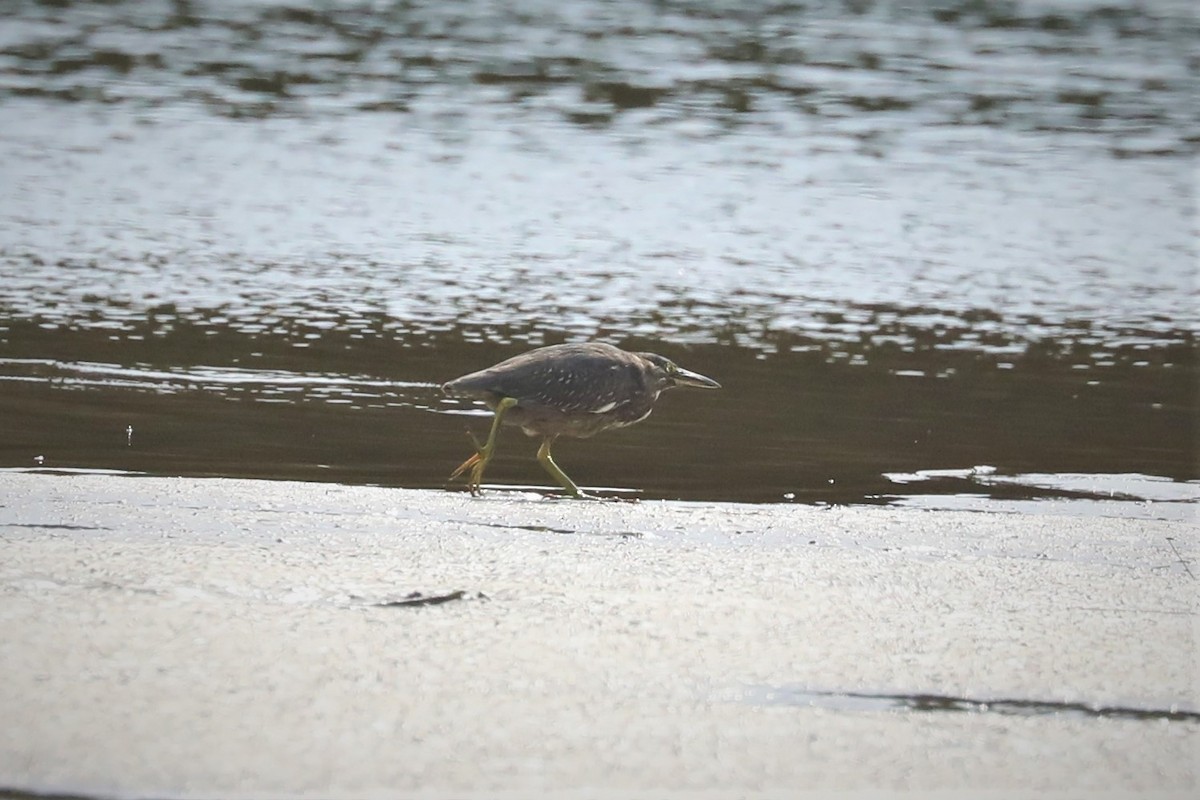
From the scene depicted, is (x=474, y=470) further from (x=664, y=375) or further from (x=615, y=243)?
(x=615, y=243)

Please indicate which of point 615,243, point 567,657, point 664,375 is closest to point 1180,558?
point 567,657

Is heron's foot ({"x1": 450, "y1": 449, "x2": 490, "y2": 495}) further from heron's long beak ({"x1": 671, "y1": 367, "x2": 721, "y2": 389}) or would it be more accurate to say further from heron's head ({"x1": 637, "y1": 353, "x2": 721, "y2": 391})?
heron's long beak ({"x1": 671, "y1": 367, "x2": 721, "y2": 389})

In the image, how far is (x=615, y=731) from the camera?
135 inches

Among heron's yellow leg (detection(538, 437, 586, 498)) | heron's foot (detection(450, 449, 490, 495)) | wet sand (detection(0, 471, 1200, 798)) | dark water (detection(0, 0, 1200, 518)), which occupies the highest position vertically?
wet sand (detection(0, 471, 1200, 798))

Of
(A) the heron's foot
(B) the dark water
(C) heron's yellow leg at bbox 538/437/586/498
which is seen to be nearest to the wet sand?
(A) the heron's foot

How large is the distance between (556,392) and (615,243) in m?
5.69

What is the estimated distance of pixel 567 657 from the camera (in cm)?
387

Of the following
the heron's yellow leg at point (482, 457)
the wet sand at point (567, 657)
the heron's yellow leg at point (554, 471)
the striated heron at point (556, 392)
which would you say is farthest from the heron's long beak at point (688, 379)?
the wet sand at point (567, 657)

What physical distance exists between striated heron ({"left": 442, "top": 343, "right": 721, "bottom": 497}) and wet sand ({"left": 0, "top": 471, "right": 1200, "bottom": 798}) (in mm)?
1133

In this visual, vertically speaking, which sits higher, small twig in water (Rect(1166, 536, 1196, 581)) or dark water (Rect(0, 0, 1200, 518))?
small twig in water (Rect(1166, 536, 1196, 581))

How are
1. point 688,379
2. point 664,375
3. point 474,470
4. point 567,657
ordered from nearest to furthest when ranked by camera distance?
point 567,657
point 474,470
point 664,375
point 688,379

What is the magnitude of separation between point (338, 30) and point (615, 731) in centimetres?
1771

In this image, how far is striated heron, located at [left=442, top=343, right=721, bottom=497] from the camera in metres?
6.61

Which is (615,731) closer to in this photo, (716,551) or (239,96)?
(716,551)
